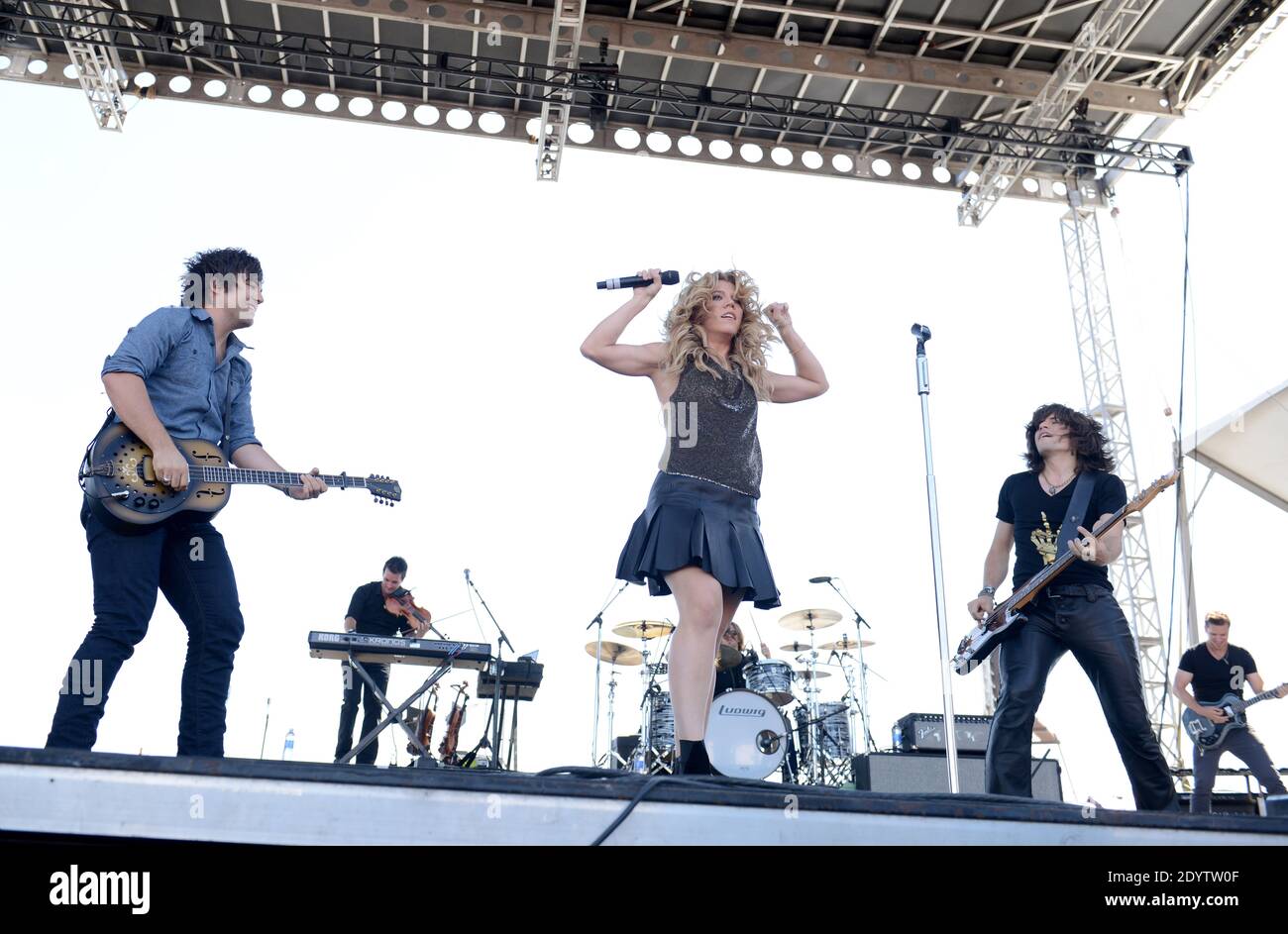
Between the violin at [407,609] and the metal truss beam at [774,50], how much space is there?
482cm

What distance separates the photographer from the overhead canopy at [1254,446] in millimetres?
8391

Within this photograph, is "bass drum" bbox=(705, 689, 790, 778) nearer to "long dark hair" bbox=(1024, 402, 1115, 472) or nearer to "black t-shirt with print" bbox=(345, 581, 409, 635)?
"black t-shirt with print" bbox=(345, 581, 409, 635)

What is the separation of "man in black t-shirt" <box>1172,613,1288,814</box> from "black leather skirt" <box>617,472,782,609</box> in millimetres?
5077

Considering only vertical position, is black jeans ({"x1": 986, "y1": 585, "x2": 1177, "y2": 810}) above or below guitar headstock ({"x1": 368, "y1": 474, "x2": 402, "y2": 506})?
below

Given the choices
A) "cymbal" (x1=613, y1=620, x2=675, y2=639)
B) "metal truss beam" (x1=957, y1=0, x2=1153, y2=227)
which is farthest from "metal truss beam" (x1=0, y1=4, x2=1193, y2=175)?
"cymbal" (x1=613, y1=620, x2=675, y2=639)

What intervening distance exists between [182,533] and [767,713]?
4.51 m

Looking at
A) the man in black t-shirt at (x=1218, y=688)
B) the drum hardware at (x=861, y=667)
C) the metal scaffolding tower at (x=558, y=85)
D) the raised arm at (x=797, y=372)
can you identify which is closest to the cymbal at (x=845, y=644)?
the drum hardware at (x=861, y=667)

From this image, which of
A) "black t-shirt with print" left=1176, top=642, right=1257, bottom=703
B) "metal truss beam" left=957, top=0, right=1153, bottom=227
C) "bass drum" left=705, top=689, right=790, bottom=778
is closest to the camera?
"bass drum" left=705, top=689, right=790, bottom=778

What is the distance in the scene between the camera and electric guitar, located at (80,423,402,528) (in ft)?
9.85

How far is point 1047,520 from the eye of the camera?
396 centimetres

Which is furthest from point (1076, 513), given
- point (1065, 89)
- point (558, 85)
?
point (1065, 89)

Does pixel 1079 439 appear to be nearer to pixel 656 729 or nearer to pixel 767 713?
pixel 767 713
